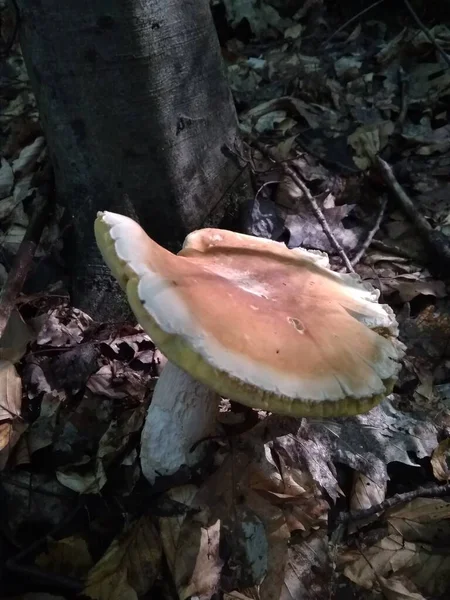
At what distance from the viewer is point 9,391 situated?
2223 millimetres

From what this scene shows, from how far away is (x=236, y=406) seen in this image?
230 centimetres

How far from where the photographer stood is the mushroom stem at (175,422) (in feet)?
6.25

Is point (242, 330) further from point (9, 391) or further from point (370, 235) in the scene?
point (370, 235)

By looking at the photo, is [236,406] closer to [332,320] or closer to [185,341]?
[332,320]

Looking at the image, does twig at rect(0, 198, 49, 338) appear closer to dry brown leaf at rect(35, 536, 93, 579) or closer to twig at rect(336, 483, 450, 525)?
dry brown leaf at rect(35, 536, 93, 579)

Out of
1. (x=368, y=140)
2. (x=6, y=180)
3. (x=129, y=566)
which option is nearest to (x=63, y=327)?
(x=129, y=566)

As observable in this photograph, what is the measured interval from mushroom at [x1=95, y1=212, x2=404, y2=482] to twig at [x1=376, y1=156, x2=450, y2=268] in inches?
45.2

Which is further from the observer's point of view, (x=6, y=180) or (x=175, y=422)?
(x=6, y=180)

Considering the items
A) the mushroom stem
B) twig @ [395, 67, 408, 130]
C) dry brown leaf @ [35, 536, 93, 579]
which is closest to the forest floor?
dry brown leaf @ [35, 536, 93, 579]

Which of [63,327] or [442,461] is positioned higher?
[63,327]

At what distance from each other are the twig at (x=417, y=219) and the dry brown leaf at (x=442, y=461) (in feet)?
3.61

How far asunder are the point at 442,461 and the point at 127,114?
2.04 meters

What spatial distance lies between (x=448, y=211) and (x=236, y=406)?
1.94 m

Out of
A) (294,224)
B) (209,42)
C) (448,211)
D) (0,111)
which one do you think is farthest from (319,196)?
(0,111)
